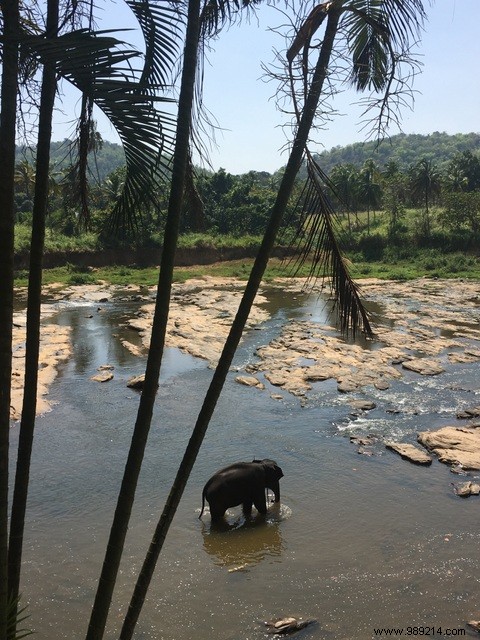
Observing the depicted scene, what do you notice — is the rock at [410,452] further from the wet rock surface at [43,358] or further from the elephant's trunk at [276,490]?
the wet rock surface at [43,358]

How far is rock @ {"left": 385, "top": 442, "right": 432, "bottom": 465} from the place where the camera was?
11.8 meters

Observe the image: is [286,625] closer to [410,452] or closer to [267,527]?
[267,527]

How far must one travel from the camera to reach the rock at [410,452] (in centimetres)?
1182

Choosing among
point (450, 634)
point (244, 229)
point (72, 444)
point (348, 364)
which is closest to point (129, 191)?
point (450, 634)

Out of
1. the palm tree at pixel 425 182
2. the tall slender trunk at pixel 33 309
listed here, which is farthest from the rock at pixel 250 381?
the palm tree at pixel 425 182

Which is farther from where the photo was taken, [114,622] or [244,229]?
[244,229]

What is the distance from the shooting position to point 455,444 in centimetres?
1247

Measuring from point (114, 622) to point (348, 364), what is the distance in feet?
42.2

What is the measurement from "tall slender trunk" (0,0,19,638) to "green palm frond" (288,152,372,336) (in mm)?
1598

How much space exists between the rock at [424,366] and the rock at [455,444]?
4.77 metres

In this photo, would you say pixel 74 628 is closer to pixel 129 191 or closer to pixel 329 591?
pixel 329 591

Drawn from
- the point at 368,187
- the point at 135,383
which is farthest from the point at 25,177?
the point at 368,187

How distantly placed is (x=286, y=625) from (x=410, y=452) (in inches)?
230

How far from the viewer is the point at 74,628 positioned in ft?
23.2
